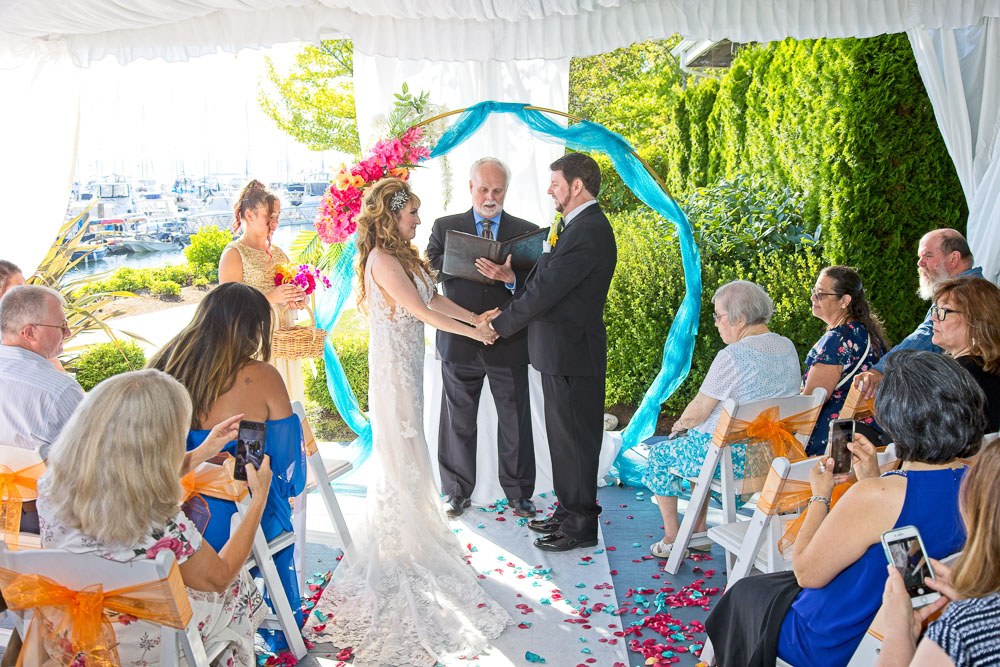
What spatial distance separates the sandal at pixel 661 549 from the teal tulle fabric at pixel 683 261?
94 centimetres

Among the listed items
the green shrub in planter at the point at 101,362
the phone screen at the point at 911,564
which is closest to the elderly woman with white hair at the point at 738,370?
the phone screen at the point at 911,564

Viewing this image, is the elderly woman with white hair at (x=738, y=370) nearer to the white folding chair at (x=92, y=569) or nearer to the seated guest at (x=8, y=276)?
the white folding chair at (x=92, y=569)

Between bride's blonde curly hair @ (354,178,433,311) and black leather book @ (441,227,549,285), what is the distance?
1.59ft

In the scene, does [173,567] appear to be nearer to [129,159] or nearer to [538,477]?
[538,477]

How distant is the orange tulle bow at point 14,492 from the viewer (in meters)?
2.69

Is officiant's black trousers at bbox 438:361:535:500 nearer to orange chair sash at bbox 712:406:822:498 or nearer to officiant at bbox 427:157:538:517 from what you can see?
officiant at bbox 427:157:538:517

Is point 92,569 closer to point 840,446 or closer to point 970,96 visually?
point 840,446

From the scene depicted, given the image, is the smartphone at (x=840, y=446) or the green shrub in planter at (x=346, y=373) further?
the green shrub in planter at (x=346, y=373)

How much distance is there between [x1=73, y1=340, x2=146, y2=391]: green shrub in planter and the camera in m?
6.93

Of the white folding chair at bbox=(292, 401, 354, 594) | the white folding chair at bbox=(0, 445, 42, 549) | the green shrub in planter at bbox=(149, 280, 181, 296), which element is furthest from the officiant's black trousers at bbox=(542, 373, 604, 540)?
the green shrub in planter at bbox=(149, 280, 181, 296)

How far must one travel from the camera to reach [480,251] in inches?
172

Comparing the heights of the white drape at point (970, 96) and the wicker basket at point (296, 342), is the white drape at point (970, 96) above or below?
above

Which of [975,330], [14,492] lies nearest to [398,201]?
[14,492]

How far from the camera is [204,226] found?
475 inches
